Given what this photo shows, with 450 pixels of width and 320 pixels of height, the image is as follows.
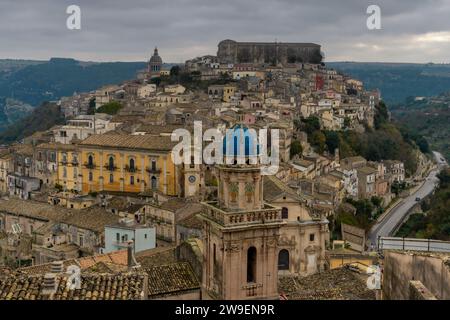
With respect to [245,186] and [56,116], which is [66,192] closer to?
[245,186]

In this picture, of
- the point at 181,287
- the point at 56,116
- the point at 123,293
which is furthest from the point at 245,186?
the point at 56,116

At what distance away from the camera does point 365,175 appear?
6869 centimetres

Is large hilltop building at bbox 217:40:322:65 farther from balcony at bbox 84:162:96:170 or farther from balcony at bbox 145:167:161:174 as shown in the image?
balcony at bbox 145:167:161:174

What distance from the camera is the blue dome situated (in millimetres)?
19797

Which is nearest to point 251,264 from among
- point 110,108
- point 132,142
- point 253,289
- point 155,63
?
point 253,289

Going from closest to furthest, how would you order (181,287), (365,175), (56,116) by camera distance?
(181,287)
(365,175)
(56,116)

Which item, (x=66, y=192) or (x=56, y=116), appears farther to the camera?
(x=56, y=116)

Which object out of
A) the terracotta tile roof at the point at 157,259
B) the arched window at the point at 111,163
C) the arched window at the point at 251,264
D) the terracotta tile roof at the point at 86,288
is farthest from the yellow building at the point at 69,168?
the terracotta tile roof at the point at 86,288

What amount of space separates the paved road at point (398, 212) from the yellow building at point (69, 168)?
2493 centimetres

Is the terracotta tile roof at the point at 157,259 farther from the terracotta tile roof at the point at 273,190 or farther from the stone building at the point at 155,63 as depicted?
the stone building at the point at 155,63

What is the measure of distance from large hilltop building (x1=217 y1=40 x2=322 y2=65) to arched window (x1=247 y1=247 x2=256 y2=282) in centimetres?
11016

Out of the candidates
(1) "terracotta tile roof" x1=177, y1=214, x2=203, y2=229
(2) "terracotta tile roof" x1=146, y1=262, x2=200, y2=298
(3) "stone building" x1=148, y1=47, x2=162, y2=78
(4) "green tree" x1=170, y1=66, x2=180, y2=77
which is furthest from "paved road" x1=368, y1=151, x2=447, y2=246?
(3) "stone building" x1=148, y1=47, x2=162, y2=78

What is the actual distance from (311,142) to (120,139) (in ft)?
92.0

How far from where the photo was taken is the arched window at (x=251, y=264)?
20172 millimetres
